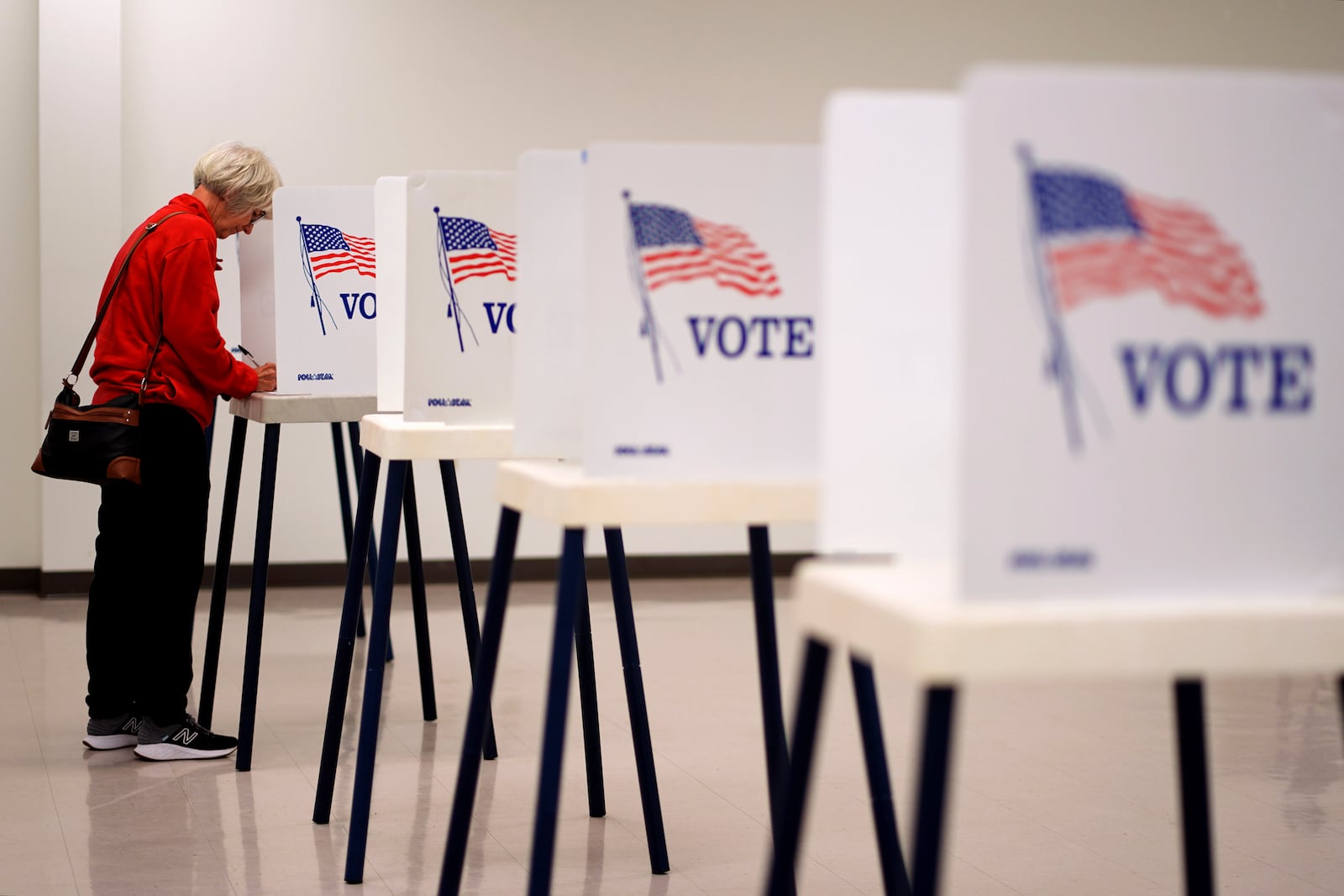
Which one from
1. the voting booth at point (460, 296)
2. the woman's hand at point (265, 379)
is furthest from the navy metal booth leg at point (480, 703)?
the woman's hand at point (265, 379)

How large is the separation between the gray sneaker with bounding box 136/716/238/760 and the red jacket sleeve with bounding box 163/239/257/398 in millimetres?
799

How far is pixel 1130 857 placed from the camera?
2.82 metres

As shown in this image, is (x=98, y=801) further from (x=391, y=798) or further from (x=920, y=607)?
(x=920, y=607)

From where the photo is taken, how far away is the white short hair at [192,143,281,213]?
3.47 m

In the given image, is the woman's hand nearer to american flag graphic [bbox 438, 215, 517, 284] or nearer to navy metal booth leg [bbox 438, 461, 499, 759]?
navy metal booth leg [bbox 438, 461, 499, 759]

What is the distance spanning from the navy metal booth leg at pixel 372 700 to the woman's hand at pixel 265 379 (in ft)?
3.31

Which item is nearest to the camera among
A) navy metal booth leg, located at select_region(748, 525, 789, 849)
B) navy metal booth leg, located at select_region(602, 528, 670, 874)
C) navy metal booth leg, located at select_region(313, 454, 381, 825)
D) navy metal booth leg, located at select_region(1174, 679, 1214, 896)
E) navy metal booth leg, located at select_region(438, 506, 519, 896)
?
navy metal booth leg, located at select_region(1174, 679, 1214, 896)

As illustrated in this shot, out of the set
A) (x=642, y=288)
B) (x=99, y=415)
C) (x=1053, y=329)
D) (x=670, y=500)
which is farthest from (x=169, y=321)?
(x=1053, y=329)

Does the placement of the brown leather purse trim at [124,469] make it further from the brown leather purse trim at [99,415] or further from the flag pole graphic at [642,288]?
the flag pole graphic at [642,288]

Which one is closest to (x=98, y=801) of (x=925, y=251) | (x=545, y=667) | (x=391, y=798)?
(x=391, y=798)

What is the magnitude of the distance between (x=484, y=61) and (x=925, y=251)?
5168 mm

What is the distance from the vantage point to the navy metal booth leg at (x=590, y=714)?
2.95 m

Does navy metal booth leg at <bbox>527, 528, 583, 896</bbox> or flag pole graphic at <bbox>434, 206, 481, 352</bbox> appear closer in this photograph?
navy metal booth leg at <bbox>527, 528, 583, 896</bbox>

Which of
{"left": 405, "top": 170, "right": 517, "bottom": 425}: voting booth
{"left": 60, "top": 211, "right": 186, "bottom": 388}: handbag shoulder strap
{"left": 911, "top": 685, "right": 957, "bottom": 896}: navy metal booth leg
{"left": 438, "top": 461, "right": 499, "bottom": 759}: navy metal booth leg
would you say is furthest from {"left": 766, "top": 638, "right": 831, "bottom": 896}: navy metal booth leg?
{"left": 60, "top": 211, "right": 186, "bottom": 388}: handbag shoulder strap
